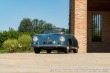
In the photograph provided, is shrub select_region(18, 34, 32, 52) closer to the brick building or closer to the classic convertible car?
the brick building

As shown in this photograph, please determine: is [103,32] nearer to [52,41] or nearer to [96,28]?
[96,28]

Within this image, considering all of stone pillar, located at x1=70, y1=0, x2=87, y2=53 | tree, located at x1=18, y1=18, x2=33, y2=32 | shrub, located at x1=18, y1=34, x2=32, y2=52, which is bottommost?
shrub, located at x1=18, y1=34, x2=32, y2=52

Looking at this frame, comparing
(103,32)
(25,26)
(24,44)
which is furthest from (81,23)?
(25,26)

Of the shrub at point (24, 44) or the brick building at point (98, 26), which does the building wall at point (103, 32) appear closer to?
the brick building at point (98, 26)

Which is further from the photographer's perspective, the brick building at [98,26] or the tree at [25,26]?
the tree at [25,26]

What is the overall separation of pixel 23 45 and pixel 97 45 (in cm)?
704

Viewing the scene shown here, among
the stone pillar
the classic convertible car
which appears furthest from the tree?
the classic convertible car

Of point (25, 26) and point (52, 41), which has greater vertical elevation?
point (25, 26)

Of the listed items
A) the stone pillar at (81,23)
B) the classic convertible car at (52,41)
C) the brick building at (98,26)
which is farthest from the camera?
the brick building at (98,26)

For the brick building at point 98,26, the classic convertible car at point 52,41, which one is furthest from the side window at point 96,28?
the classic convertible car at point 52,41

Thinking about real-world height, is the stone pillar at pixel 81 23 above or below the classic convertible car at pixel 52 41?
above

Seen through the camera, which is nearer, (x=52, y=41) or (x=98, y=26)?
(x=52, y=41)

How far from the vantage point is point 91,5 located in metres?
29.3
